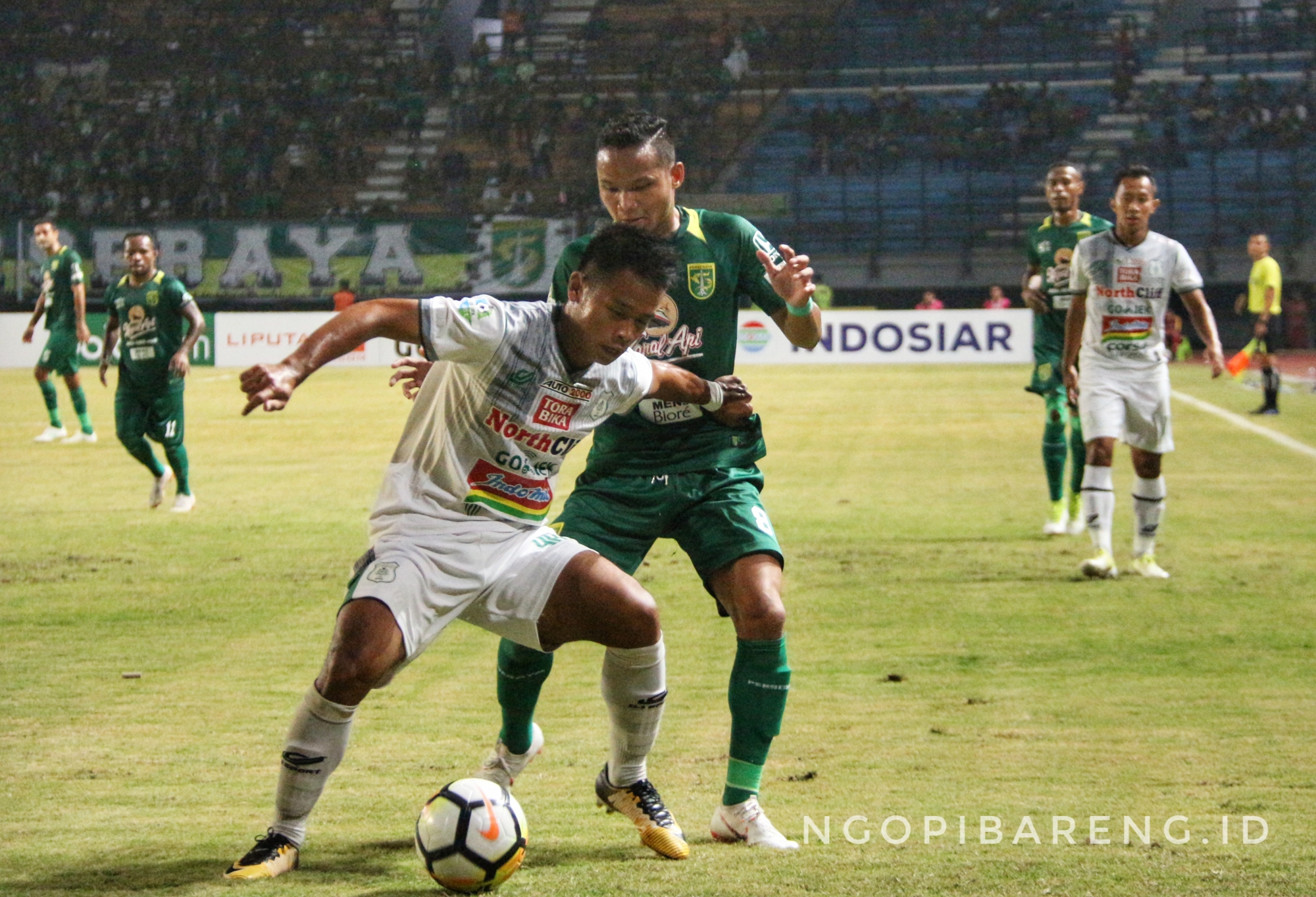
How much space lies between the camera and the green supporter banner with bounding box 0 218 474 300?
1341 inches

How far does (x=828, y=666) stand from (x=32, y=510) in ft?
25.1

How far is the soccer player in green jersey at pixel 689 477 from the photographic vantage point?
4277 mm

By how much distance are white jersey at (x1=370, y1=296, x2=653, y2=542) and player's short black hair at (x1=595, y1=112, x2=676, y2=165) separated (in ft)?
2.16

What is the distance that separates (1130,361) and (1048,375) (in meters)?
1.78

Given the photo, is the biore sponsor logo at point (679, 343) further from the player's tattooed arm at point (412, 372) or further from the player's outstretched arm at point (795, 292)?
the player's tattooed arm at point (412, 372)

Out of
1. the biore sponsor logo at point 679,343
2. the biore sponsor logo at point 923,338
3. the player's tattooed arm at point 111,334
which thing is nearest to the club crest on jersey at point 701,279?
the biore sponsor logo at point 679,343

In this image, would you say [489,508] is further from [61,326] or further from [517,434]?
[61,326]

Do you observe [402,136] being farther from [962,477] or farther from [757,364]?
[962,477]

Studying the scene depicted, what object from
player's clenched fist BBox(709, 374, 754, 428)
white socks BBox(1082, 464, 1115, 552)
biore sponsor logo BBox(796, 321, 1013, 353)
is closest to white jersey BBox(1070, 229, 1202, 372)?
white socks BBox(1082, 464, 1115, 552)

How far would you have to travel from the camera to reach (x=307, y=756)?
12.3ft

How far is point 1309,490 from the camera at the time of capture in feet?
39.9

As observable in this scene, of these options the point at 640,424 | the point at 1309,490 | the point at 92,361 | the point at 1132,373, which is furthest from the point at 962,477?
the point at 92,361

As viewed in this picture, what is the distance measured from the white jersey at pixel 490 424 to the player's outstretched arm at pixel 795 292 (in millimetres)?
713

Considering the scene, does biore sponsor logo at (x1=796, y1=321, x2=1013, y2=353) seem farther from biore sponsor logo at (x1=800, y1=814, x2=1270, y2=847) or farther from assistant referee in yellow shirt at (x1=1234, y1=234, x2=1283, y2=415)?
biore sponsor logo at (x1=800, y1=814, x2=1270, y2=847)
